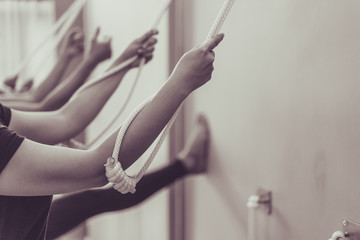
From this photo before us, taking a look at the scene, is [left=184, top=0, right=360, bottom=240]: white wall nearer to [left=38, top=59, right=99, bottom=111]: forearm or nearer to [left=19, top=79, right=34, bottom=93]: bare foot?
[left=38, top=59, right=99, bottom=111]: forearm

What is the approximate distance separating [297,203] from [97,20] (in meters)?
1.39

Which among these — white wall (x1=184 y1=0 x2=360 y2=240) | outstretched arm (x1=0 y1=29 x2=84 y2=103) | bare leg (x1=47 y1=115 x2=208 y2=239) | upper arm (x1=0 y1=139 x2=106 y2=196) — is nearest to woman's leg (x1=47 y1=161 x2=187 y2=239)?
bare leg (x1=47 y1=115 x2=208 y2=239)

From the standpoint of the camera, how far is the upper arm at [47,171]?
534 millimetres

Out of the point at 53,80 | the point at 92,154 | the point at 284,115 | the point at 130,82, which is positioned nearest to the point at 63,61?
the point at 53,80

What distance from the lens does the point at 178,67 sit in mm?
583

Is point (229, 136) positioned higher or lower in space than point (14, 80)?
lower

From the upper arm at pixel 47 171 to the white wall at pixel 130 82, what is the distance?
2.42 feet

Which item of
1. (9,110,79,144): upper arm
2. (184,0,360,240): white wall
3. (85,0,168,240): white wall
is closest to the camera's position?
(184,0,360,240): white wall

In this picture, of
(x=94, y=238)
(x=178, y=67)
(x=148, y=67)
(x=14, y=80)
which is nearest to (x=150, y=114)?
(x=178, y=67)

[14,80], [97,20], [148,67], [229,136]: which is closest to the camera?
[229,136]

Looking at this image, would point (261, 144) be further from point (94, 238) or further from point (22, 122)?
point (94, 238)

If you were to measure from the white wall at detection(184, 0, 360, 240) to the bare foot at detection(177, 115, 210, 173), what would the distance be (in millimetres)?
28

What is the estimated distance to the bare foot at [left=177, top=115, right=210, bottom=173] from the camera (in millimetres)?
1207

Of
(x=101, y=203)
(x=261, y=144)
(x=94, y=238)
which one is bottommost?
(x=94, y=238)
